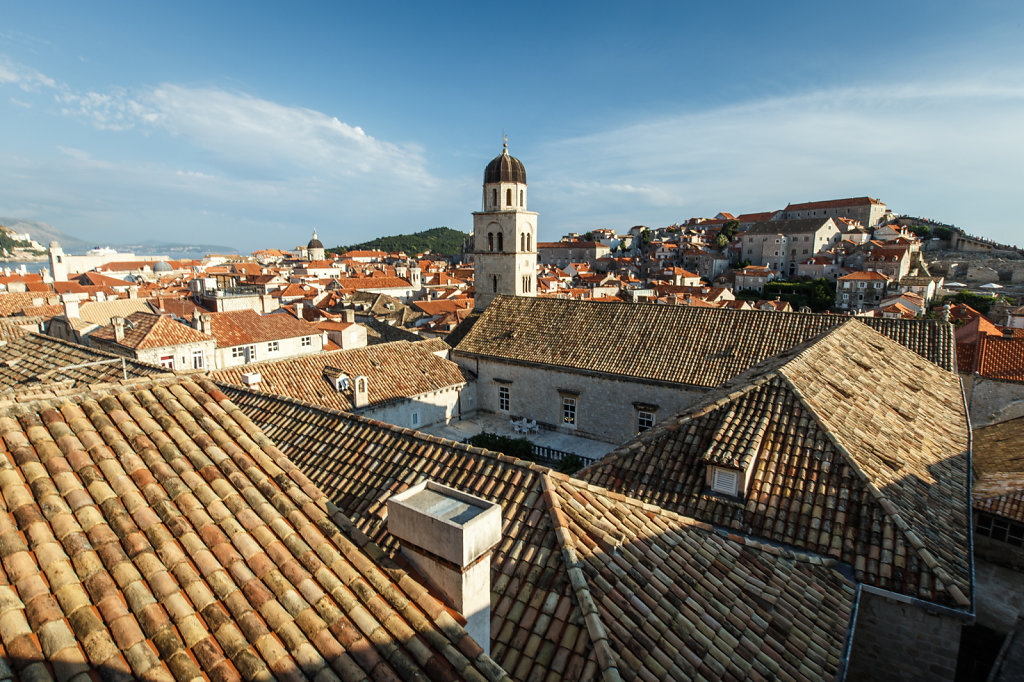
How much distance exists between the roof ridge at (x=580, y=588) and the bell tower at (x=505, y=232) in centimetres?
2525

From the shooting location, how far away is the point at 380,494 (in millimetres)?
8141

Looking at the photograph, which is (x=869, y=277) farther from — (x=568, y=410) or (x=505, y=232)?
(x=568, y=410)

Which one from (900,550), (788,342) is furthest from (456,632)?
(788,342)

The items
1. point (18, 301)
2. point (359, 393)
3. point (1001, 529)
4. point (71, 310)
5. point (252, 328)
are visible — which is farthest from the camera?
point (18, 301)

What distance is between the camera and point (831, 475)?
9570 mm

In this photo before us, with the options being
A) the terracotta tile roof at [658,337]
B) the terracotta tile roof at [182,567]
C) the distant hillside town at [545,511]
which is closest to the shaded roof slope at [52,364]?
the distant hillside town at [545,511]

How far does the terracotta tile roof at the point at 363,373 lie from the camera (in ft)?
68.4

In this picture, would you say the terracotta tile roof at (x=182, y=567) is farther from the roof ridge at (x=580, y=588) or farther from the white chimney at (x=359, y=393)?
the white chimney at (x=359, y=393)

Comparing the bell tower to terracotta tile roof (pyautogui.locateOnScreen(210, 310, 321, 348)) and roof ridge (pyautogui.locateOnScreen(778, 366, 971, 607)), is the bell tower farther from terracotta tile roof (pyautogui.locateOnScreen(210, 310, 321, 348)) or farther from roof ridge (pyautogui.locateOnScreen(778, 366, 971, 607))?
roof ridge (pyautogui.locateOnScreen(778, 366, 971, 607))

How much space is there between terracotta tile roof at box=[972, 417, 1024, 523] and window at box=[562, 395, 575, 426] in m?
13.8

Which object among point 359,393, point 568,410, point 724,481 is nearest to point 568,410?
point 568,410

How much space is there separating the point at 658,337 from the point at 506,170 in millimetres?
15130

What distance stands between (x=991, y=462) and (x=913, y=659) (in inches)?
452

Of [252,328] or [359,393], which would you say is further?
[252,328]
